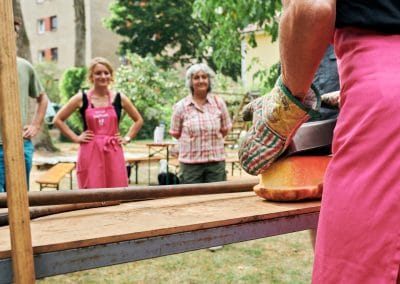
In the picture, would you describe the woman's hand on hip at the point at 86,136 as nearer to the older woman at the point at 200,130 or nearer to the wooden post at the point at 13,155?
the older woman at the point at 200,130

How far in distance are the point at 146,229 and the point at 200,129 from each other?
3.68m

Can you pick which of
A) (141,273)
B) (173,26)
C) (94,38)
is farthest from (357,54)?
(94,38)

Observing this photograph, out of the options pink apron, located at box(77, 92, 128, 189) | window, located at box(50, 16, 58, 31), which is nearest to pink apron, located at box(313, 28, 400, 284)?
pink apron, located at box(77, 92, 128, 189)

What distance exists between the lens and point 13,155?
1046 millimetres

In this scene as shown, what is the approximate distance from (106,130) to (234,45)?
2.68m

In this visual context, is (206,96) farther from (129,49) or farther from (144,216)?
(129,49)

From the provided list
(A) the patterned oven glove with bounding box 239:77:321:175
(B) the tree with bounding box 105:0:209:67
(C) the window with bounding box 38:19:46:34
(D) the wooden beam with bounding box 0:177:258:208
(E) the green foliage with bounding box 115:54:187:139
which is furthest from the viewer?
(C) the window with bounding box 38:19:46:34

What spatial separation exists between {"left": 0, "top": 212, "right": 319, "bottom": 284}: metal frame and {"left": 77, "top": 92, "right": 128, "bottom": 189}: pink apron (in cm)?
306

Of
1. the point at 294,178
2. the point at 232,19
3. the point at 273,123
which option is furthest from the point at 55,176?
the point at 273,123

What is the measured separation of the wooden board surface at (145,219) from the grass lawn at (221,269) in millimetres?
2059

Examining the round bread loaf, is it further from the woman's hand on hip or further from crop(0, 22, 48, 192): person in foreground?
the woman's hand on hip

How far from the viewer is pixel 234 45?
6.64 meters

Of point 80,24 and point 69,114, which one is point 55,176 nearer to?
point 69,114

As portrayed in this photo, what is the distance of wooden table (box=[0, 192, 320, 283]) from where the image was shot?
1.12 metres
